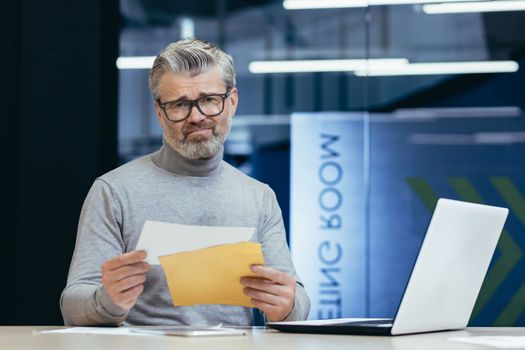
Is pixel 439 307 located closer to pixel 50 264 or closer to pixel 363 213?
pixel 363 213

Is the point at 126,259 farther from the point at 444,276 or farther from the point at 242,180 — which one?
the point at 242,180

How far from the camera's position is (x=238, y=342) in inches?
80.4

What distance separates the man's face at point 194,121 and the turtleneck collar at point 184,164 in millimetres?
29

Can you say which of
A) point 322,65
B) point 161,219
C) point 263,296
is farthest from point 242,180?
point 322,65

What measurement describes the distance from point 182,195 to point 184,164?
0.33 ft

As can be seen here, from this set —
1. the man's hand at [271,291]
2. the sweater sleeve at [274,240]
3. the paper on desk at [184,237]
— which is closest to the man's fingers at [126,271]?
the paper on desk at [184,237]

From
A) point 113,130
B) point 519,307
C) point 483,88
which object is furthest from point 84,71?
point 519,307

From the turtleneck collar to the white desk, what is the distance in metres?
0.79

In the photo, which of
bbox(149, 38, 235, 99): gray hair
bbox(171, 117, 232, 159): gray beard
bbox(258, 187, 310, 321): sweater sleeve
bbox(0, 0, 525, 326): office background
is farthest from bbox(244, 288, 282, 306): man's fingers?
bbox(0, 0, 525, 326): office background

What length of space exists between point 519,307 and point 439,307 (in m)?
2.97

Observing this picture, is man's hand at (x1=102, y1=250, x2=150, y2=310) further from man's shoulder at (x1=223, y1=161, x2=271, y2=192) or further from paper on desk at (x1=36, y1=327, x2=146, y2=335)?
man's shoulder at (x1=223, y1=161, x2=271, y2=192)

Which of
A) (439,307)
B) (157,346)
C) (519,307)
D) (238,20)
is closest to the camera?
(157,346)

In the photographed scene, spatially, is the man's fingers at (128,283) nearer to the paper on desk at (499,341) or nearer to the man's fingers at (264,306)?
the man's fingers at (264,306)

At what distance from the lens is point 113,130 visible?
5.45 metres
